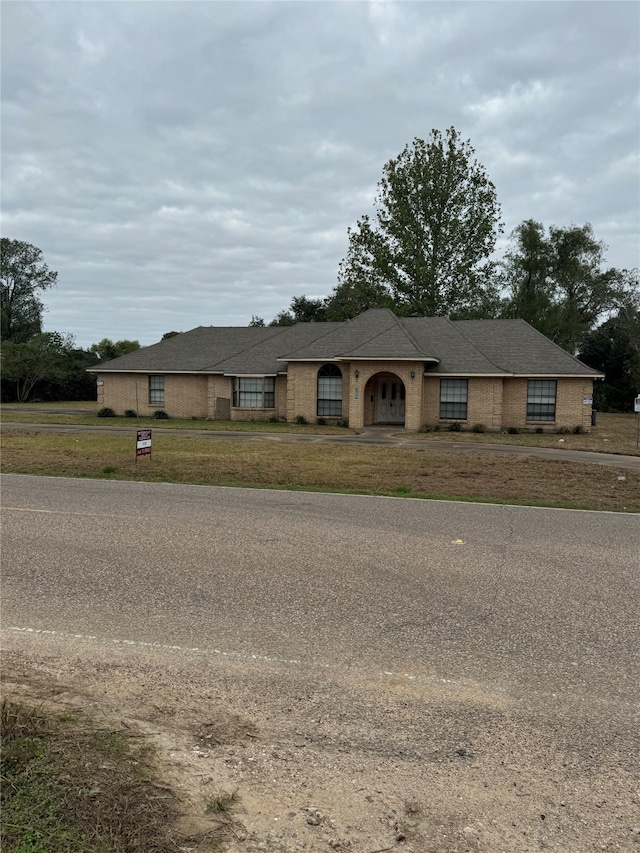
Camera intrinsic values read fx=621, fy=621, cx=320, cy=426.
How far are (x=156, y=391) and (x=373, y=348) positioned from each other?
43.3 ft

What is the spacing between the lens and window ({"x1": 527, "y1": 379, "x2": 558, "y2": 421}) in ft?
93.8

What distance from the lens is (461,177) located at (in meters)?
44.1

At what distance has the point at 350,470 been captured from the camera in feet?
50.7

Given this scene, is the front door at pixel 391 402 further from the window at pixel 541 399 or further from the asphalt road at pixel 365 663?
the asphalt road at pixel 365 663

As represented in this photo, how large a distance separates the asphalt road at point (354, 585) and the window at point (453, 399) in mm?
18885

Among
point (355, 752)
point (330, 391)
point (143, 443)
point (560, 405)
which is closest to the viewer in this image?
point (355, 752)

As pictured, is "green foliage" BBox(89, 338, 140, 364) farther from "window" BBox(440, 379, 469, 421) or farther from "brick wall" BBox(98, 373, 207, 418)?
"window" BBox(440, 379, 469, 421)

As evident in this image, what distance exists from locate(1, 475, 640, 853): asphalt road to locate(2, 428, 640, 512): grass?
389 cm

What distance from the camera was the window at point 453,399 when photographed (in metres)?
29.0

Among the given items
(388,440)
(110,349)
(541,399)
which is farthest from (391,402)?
(110,349)

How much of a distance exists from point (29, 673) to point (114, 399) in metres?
32.2

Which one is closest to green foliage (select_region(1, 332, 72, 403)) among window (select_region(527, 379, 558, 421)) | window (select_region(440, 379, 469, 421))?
window (select_region(440, 379, 469, 421))

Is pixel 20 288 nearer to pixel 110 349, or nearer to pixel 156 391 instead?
pixel 110 349

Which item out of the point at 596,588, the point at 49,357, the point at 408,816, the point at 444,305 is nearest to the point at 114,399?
the point at 49,357
